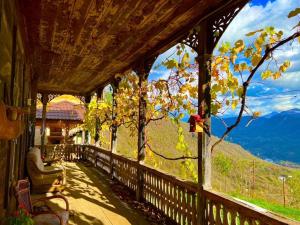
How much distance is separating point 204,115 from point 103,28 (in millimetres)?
2080

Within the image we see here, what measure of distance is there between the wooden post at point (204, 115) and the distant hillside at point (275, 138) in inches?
4159

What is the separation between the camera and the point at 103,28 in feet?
14.6

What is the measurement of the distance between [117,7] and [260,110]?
218 centimetres

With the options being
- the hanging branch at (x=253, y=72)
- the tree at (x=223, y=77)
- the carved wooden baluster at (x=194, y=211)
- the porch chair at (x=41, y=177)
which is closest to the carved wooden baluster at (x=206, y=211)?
the carved wooden baluster at (x=194, y=211)

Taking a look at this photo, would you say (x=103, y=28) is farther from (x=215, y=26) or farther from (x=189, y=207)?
(x=189, y=207)

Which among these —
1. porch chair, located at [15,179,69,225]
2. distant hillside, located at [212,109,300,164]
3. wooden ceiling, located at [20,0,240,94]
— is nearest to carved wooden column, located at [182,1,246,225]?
wooden ceiling, located at [20,0,240,94]

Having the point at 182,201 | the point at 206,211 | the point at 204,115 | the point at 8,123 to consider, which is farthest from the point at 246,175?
the point at 8,123

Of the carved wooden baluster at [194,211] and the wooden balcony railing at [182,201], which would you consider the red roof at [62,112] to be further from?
the carved wooden baluster at [194,211]

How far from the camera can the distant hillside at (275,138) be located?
12294 cm

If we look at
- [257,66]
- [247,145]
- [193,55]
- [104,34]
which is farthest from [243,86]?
[247,145]

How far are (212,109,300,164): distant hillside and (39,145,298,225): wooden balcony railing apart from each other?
337 feet

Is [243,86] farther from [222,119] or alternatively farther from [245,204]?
[245,204]

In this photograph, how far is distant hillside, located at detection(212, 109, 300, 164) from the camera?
12294 centimetres

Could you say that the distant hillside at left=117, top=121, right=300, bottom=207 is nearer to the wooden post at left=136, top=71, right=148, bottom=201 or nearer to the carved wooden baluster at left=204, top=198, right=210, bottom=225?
the wooden post at left=136, top=71, right=148, bottom=201
